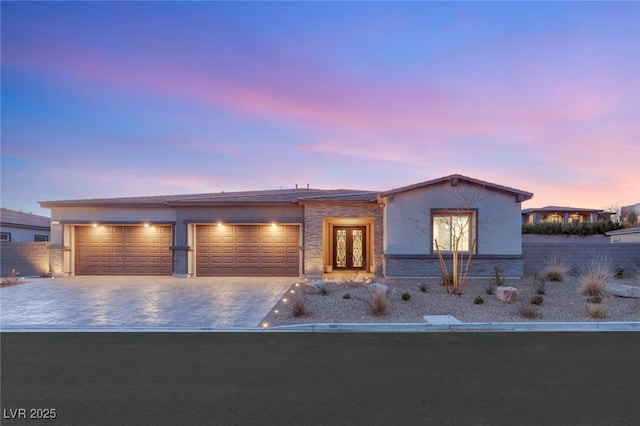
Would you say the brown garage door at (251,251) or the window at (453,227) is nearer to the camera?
the window at (453,227)

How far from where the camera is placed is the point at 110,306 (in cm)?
1036

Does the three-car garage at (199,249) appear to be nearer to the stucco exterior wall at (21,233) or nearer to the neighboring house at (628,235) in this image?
the stucco exterior wall at (21,233)

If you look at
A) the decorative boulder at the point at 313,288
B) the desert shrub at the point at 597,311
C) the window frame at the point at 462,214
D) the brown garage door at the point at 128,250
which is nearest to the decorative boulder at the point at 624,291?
the desert shrub at the point at 597,311

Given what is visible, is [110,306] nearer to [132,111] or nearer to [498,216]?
[132,111]

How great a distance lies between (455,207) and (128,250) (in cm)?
1517

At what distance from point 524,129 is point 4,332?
20908 mm

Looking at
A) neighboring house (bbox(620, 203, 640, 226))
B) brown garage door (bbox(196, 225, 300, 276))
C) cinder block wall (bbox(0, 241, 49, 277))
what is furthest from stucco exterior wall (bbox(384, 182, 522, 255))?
neighboring house (bbox(620, 203, 640, 226))

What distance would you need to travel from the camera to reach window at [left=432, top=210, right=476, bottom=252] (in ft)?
48.4

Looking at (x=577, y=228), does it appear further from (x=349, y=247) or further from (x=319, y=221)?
(x=319, y=221)

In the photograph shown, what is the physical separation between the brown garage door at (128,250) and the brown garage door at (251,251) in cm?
186

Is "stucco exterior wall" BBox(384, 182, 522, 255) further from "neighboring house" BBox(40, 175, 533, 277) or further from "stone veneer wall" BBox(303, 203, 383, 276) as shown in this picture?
"stone veneer wall" BBox(303, 203, 383, 276)

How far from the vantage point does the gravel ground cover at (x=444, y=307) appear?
28.4 feet
